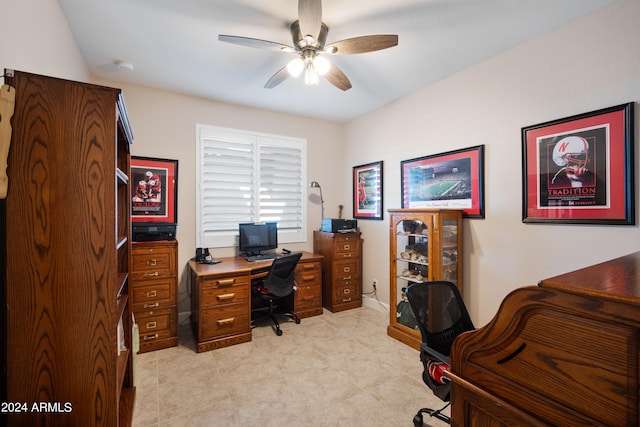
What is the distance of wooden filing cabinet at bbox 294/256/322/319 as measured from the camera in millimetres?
3586

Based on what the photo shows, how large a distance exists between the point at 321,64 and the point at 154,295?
2597 mm

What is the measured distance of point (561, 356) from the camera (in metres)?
0.66

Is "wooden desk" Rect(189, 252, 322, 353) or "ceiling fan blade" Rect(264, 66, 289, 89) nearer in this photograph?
"ceiling fan blade" Rect(264, 66, 289, 89)

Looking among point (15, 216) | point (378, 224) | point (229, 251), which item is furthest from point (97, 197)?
point (378, 224)

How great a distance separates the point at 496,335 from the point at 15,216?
1.69m

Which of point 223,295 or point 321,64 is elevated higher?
point 321,64

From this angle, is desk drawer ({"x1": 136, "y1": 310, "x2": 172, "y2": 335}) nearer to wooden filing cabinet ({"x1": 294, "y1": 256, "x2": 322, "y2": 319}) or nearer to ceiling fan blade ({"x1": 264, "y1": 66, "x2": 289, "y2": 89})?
wooden filing cabinet ({"x1": 294, "y1": 256, "x2": 322, "y2": 319})

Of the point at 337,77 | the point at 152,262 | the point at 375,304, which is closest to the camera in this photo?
the point at 337,77

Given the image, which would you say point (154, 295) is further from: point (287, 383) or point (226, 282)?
point (287, 383)

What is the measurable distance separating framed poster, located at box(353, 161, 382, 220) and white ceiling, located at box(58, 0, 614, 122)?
3.81 ft

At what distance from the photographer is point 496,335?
2.53 ft

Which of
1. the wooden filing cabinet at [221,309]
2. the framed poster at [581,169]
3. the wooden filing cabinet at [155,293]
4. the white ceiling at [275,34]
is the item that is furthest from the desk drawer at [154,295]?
the framed poster at [581,169]

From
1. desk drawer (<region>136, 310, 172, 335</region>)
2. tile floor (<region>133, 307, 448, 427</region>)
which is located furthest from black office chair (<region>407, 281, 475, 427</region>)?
desk drawer (<region>136, 310, 172, 335</region>)

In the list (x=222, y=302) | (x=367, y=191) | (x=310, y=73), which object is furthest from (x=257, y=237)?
(x=310, y=73)
